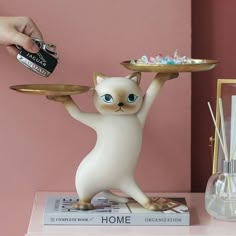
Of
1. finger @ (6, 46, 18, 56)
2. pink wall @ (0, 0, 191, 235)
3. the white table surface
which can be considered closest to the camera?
the white table surface

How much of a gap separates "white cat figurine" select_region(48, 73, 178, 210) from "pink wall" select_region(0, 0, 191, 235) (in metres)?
0.18

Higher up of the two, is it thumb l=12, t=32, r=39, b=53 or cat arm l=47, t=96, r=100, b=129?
thumb l=12, t=32, r=39, b=53

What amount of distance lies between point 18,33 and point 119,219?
42 centimetres

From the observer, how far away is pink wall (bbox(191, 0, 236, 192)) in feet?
4.73

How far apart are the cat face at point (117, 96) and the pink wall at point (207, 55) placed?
0.28 m

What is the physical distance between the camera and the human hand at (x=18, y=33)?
1.23 meters

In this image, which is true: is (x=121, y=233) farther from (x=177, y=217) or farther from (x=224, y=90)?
(x=224, y=90)

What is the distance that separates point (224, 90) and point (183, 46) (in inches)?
5.3

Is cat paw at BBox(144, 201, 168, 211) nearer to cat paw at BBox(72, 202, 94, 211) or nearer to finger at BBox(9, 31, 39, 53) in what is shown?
cat paw at BBox(72, 202, 94, 211)

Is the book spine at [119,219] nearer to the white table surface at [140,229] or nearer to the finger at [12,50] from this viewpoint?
the white table surface at [140,229]

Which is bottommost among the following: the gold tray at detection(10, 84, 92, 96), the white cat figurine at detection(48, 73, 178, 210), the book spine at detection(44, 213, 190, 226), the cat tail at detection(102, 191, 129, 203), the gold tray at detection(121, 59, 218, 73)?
the book spine at detection(44, 213, 190, 226)

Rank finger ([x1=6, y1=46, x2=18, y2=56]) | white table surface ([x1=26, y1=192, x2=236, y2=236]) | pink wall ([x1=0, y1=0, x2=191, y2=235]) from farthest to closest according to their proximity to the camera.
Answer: pink wall ([x1=0, y1=0, x2=191, y2=235]), finger ([x1=6, y1=46, x2=18, y2=56]), white table surface ([x1=26, y1=192, x2=236, y2=236])

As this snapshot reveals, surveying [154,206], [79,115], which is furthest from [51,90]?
[154,206]

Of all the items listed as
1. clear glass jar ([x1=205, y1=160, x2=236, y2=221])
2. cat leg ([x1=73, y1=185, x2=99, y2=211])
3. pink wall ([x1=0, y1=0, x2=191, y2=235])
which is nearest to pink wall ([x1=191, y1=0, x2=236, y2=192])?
pink wall ([x1=0, y1=0, x2=191, y2=235])
